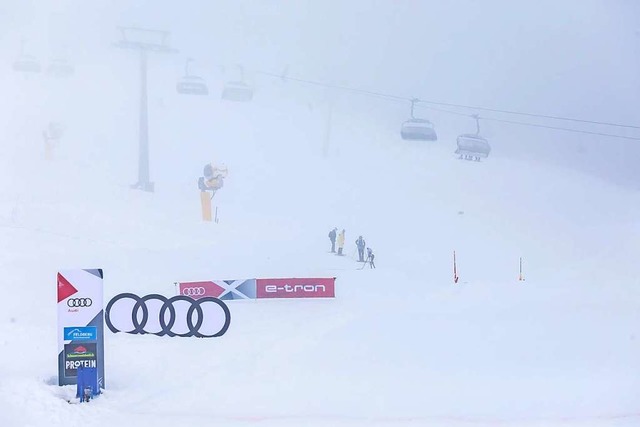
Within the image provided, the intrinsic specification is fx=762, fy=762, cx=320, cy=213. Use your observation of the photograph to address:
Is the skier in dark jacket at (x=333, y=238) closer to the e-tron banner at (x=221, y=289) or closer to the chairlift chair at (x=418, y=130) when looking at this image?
the e-tron banner at (x=221, y=289)

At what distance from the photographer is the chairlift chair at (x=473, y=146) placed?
608 cm

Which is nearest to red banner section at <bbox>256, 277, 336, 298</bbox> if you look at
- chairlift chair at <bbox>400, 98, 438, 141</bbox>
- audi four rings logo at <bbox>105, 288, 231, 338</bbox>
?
audi four rings logo at <bbox>105, 288, 231, 338</bbox>

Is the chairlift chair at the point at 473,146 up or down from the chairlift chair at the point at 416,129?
down

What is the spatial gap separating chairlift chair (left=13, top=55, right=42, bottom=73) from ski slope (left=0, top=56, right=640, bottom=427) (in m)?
0.15

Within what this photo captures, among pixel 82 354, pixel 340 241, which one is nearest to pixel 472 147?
pixel 340 241

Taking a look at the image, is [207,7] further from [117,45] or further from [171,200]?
[171,200]

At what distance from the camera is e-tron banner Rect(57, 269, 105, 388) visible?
4582 millimetres

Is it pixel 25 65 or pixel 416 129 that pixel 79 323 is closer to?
pixel 25 65

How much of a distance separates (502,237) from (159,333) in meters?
2.71

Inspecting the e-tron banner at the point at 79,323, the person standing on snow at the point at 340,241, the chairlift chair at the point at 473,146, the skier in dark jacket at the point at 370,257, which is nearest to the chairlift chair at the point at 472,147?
the chairlift chair at the point at 473,146

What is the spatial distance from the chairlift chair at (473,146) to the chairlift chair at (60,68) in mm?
3024

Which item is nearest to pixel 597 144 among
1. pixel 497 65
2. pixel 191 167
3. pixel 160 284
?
pixel 497 65

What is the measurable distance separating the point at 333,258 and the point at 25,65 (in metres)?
2.67

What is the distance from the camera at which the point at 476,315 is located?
573cm
